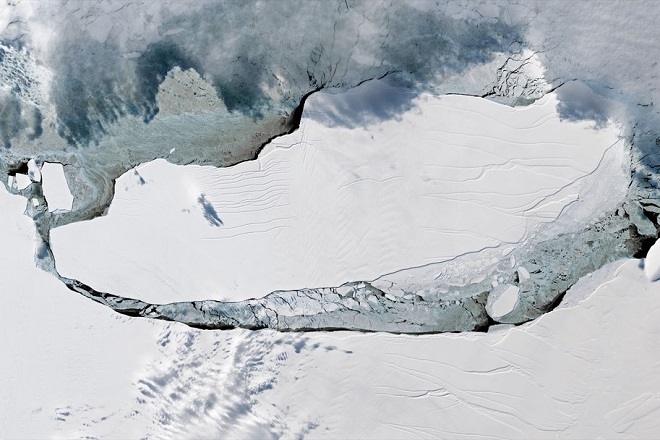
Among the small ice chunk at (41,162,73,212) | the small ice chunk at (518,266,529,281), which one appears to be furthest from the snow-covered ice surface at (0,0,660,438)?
the small ice chunk at (41,162,73,212)

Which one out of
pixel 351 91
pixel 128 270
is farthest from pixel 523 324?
pixel 128 270

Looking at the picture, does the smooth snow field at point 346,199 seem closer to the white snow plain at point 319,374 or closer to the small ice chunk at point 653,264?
the white snow plain at point 319,374

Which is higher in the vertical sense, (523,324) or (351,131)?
(351,131)

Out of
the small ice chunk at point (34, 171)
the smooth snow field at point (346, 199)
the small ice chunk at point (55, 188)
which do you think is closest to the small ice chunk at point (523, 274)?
the smooth snow field at point (346, 199)

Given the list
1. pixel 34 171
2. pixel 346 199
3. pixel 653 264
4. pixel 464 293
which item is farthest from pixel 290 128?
pixel 653 264

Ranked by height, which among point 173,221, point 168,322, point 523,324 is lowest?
point 523,324

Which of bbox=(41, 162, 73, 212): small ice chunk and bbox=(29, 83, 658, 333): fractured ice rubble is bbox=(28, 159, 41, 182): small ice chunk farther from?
bbox=(29, 83, 658, 333): fractured ice rubble

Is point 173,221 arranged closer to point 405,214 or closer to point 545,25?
point 405,214
